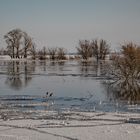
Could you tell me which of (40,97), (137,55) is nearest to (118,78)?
(137,55)

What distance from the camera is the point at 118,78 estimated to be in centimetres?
2809

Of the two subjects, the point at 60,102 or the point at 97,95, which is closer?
the point at 60,102

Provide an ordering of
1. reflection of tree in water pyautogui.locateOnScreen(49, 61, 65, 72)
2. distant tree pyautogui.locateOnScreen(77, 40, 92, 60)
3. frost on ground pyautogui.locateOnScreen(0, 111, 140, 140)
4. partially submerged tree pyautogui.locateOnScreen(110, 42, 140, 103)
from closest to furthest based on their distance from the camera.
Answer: frost on ground pyautogui.locateOnScreen(0, 111, 140, 140) → partially submerged tree pyautogui.locateOnScreen(110, 42, 140, 103) → reflection of tree in water pyautogui.locateOnScreen(49, 61, 65, 72) → distant tree pyautogui.locateOnScreen(77, 40, 92, 60)

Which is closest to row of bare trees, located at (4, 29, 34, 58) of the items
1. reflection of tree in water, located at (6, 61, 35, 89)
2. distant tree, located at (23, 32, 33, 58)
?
distant tree, located at (23, 32, 33, 58)

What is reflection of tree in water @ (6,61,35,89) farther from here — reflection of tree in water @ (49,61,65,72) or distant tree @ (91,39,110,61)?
distant tree @ (91,39,110,61)

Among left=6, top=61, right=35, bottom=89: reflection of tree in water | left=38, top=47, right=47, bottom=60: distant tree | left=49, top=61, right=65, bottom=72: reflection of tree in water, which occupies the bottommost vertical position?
left=6, top=61, right=35, bottom=89: reflection of tree in water

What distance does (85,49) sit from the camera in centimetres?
9088

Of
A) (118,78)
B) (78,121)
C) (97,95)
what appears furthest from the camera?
(118,78)

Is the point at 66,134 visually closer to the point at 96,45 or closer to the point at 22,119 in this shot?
the point at 22,119

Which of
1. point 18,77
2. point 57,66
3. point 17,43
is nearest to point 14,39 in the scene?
point 17,43

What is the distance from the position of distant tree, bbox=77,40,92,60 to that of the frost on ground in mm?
79284

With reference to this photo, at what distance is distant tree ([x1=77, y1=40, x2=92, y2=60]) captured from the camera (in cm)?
9050

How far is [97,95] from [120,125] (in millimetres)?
8424

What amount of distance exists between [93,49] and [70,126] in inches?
3366
